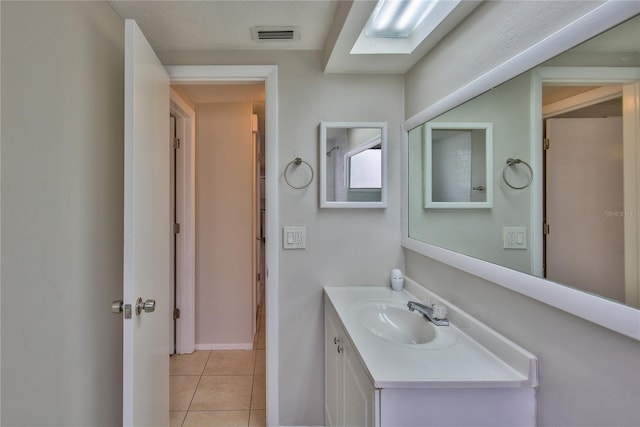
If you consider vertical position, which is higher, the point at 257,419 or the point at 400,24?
the point at 400,24

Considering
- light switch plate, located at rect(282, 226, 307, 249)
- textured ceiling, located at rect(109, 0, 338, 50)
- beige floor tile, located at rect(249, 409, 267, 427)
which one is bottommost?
beige floor tile, located at rect(249, 409, 267, 427)

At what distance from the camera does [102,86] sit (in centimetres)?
125

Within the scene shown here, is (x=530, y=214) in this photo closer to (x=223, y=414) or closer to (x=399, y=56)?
(x=399, y=56)

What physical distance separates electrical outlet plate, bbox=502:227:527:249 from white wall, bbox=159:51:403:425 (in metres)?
0.81

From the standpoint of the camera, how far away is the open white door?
44.6 inches

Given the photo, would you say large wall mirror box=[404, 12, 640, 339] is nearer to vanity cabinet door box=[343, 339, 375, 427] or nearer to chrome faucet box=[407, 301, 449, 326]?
chrome faucet box=[407, 301, 449, 326]

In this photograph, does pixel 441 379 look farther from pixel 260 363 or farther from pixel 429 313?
pixel 260 363

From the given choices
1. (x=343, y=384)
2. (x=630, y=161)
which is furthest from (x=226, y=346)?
(x=630, y=161)

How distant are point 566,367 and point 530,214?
417 millimetres

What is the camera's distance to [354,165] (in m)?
1.68

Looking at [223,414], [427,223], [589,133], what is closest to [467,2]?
[589,133]

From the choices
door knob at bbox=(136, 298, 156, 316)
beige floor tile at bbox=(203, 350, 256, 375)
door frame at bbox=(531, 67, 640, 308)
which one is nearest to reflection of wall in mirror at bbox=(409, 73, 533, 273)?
door frame at bbox=(531, 67, 640, 308)

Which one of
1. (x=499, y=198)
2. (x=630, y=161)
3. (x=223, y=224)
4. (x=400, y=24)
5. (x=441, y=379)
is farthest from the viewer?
(x=223, y=224)

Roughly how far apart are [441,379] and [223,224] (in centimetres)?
220
